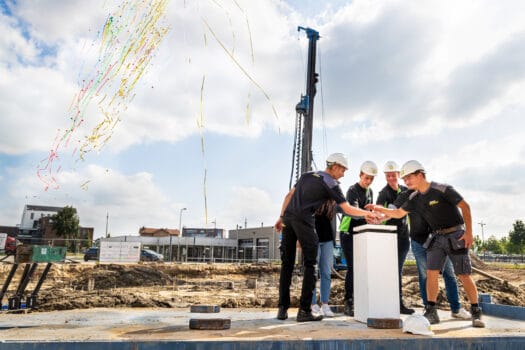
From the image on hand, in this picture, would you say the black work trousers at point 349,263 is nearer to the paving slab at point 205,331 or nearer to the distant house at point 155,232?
the paving slab at point 205,331

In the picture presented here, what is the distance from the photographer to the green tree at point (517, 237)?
58.0 meters

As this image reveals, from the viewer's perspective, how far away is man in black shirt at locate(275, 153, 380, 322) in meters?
4.44

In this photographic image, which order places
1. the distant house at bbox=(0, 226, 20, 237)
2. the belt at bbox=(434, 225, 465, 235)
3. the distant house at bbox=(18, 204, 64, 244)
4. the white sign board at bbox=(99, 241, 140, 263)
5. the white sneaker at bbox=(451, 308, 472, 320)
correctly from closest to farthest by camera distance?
the belt at bbox=(434, 225, 465, 235) → the white sneaker at bbox=(451, 308, 472, 320) → the white sign board at bbox=(99, 241, 140, 263) → the distant house at bbox=(18, 204, 64, 244) → the distant house at bbox=(0, 226, 20, 237)

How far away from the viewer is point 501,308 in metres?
5.25

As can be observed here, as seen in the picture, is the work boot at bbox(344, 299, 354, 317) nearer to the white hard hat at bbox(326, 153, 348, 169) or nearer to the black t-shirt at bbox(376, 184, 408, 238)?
the black t-shirt at bbox(376, 184, 408, 238)

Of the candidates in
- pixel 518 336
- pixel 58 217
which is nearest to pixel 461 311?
pixel 518 336

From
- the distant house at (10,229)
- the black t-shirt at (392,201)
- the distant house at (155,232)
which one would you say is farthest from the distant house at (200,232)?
the black t-shirt at (392,201)

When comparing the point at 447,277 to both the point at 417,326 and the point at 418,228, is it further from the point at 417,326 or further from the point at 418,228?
the point at 417,326

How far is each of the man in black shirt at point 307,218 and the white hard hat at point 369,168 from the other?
68 centimetres

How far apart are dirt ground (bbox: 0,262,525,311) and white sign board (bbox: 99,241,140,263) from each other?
3.38 metres

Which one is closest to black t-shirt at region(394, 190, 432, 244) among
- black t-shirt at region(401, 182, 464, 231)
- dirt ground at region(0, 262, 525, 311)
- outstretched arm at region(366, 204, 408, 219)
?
outstretched arm at region(366, 204, 408, 219)

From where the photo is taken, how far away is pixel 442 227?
15.4 ft

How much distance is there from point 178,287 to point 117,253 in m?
11.8

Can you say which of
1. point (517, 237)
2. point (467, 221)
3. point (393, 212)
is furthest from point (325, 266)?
point (517, 237)
